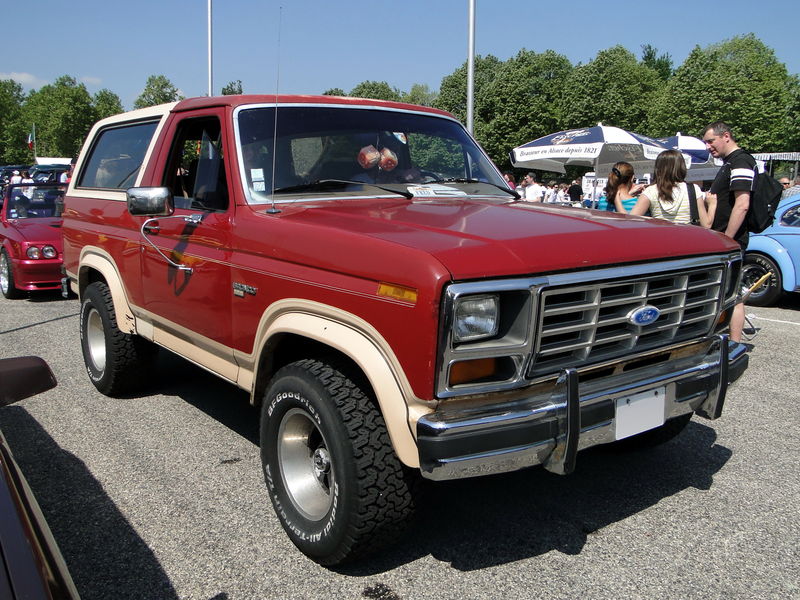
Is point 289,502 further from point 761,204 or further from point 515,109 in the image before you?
point 515,109

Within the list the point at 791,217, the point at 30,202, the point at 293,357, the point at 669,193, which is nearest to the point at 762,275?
the point at 791,217

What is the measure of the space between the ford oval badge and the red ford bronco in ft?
0.04

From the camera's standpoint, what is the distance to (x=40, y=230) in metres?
9.23

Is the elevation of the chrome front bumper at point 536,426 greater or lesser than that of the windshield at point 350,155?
lesser

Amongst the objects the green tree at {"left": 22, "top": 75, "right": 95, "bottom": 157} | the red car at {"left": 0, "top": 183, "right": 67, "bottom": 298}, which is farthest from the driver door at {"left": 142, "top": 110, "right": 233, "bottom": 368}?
the green tree at {"left": 22, "top": 75, "right": 95, "bottom": 157}

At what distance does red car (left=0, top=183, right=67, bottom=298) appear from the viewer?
898 centimetres

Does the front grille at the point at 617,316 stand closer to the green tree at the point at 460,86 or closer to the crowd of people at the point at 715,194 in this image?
the crowd of people at the point at 715,194

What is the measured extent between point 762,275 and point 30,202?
10624 mm

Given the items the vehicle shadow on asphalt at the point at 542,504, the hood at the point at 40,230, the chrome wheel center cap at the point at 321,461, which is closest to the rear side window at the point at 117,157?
the chrome wheel center cap at the point at 321,461

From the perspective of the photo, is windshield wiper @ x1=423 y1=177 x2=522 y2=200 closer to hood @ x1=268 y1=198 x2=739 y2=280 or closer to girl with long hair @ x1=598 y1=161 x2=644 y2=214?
hood @ x1=268 y1=198 x2=739 y2=280

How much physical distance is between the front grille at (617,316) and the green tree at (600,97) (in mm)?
43388

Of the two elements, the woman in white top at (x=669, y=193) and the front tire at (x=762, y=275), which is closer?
the woman in white top at (x=669, y=193)

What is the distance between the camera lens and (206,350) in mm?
3650

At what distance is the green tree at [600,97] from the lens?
4419 cm
